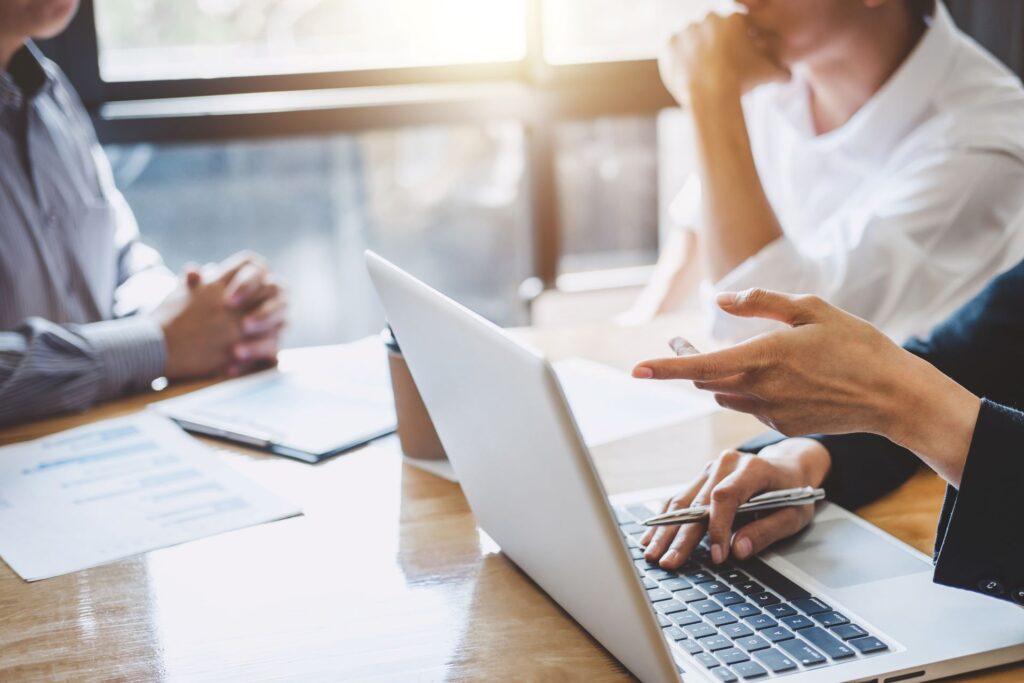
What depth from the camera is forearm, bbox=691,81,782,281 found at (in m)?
1.50

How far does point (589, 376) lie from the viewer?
4.31 ft

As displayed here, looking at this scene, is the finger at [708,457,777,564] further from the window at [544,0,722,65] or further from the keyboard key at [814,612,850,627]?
the window at [544,0,722,65]

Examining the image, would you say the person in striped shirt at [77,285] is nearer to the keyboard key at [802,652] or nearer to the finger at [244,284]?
the finger at [244,284]

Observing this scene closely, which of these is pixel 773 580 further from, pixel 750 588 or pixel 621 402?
pixel 621 402

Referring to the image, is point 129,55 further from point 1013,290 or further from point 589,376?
point 1013,290

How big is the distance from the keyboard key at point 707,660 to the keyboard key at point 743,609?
0.06 meters

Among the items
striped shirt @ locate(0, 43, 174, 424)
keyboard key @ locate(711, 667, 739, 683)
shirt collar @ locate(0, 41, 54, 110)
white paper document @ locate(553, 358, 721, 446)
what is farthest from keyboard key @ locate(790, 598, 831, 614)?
shirt collar @ locate(0, 41, 54, 110)

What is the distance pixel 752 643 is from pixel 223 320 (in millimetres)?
924

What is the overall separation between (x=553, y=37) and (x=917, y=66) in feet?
4.12

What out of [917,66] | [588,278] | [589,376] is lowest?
[588,278]

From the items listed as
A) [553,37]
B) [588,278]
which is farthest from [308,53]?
[588,278]

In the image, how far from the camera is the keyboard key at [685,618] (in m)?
0.69

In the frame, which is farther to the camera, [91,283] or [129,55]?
[129,55]

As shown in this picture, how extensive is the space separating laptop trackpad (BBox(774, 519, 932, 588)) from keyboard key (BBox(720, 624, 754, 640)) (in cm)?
10
